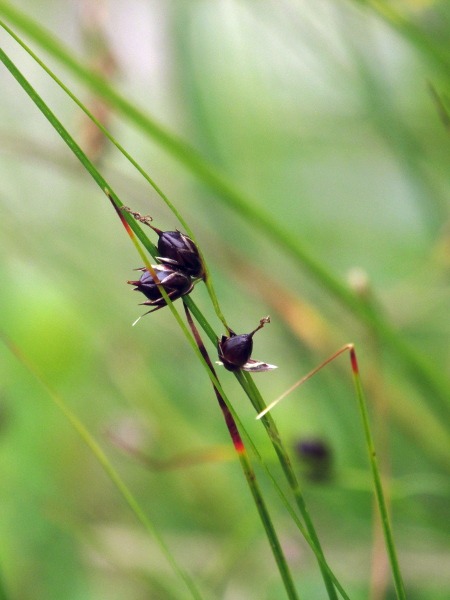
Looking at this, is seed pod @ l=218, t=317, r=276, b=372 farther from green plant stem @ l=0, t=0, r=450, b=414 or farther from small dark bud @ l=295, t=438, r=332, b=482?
small dark bud @ l=295, t=438, r=332, b=482

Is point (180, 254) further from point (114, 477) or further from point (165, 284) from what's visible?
point (114, 477)

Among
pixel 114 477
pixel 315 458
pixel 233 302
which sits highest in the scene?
pixel 233 302

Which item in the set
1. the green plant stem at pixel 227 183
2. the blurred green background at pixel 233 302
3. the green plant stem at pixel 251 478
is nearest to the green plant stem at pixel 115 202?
the green plant stem at pixel 251 478

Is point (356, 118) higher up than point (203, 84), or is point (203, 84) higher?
point (203, 84)

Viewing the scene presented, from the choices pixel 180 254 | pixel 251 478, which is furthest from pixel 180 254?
pixel 251 478

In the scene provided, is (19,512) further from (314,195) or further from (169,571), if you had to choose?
(314,195)

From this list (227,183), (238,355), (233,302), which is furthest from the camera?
(233,302)

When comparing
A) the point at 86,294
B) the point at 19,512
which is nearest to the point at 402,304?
the point at 86,294

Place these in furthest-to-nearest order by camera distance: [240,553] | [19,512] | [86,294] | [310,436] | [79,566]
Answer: [86,294]
[19,512]
[79,566]
[240,553]
[310,436]
